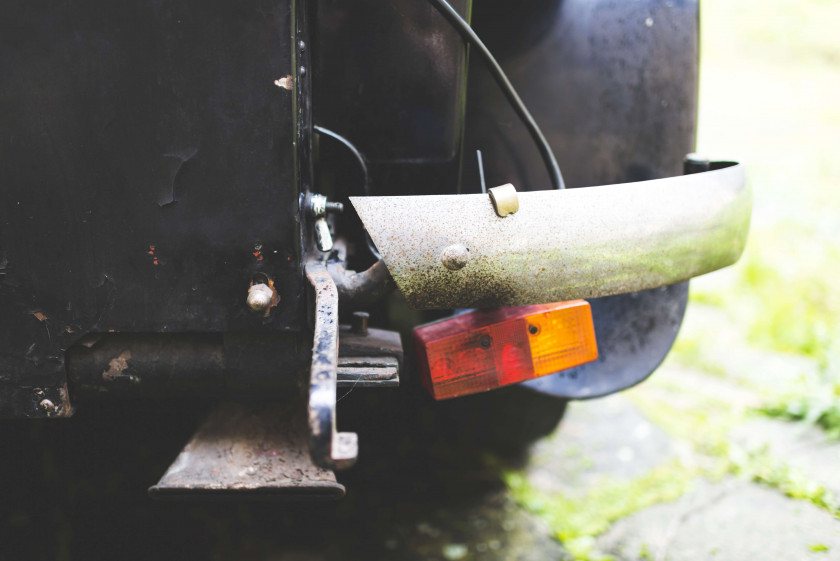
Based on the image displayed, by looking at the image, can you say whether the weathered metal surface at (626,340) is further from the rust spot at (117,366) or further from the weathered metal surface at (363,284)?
the rust spot at (117,366)

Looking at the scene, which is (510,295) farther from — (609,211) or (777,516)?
(777,516)

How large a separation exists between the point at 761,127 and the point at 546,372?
4895 millimetres

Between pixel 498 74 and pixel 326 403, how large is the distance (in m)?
0.65

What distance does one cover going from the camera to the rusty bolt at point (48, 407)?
Result: 3.13 ft

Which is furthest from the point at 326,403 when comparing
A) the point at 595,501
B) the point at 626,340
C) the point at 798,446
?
the point at 798,446

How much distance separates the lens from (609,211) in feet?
3.19

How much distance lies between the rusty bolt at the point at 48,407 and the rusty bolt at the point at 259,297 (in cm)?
32

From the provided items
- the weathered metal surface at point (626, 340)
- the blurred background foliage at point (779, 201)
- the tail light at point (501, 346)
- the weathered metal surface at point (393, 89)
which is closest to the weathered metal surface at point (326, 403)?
the tail light at point (501, 346)

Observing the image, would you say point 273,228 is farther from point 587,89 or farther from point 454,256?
point 587,89

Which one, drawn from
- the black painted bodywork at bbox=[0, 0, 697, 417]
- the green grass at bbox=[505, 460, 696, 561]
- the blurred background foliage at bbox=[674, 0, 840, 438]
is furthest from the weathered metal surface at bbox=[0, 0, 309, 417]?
the blurred background foliage at bbox=[674, 0, 840, 438]

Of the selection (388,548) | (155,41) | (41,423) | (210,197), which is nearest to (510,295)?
(210,197)

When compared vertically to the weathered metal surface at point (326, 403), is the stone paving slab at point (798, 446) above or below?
below

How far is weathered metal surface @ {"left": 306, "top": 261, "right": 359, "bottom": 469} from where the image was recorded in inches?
28.5

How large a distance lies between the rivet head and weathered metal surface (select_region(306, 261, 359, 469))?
0.16 metres
